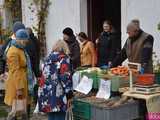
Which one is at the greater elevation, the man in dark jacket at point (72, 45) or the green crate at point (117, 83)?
the man in dark jacket at point (72, 45)

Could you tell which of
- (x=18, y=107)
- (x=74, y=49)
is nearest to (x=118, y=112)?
(x=18, y=107)

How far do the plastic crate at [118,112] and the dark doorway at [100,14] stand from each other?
23.2 feet

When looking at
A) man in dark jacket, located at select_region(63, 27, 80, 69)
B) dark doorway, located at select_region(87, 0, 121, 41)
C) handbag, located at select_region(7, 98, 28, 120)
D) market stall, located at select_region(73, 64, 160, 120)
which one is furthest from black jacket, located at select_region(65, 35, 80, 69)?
dark doorway, located at select_region(87, 0, 121, 41)

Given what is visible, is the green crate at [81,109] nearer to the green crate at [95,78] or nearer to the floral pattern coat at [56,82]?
the floral pattern coat at [56,82]

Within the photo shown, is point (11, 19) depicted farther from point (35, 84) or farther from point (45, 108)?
point (45, 108)

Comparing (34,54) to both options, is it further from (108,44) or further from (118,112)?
(118,112)

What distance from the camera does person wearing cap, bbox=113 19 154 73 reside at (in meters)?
8.00

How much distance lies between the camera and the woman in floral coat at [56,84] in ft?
23.8

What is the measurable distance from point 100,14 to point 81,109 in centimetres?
749

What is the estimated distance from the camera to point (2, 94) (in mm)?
11984

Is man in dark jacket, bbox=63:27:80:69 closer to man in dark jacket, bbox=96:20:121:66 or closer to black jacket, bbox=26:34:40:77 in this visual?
man in dark jacket, bbox=96:20:121:66

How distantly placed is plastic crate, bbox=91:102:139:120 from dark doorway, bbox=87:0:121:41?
7076 mm

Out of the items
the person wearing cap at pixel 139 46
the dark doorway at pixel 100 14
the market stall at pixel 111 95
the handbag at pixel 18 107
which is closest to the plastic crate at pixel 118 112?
the market stall at pixel 111 95

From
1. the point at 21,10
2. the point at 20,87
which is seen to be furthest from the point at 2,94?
the point at 21,10
